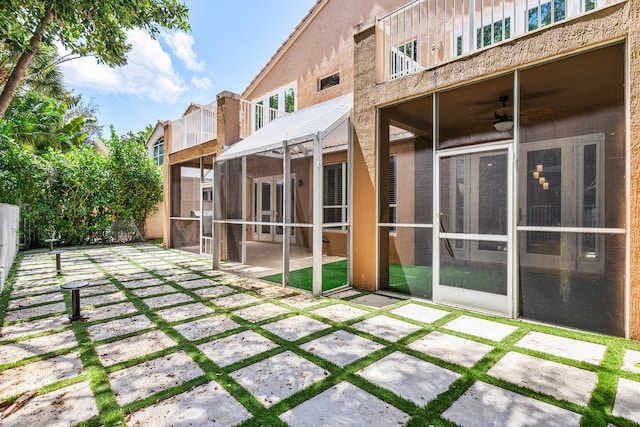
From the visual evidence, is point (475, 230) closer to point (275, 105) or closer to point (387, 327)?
point (387, 327)

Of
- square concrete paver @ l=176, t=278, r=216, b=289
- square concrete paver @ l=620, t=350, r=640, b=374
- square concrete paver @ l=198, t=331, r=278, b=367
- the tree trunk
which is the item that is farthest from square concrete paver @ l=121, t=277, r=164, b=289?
square concrete paver @ l=620, t=350, r=640, b=374

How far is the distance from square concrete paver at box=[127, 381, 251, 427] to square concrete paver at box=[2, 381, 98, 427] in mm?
401

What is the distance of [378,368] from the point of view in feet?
9.61

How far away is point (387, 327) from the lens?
4.02 metres

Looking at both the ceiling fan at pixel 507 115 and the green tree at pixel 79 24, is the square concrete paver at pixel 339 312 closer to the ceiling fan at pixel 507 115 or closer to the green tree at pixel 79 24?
the ceiling fan at pixel 507 115

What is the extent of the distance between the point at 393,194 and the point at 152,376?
4.58 m

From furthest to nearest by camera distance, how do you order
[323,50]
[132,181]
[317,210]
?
[132,181] → [323,50] → [317,210]

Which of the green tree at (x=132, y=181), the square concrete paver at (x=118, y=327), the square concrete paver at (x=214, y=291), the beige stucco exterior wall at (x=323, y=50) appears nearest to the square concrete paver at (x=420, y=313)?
the square concrete paver at (x=214, y=291)

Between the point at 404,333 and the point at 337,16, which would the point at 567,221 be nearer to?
the point at 404,333

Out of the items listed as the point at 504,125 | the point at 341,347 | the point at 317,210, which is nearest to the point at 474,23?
the point at 504,125

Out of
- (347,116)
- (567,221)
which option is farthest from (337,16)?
(567,221)

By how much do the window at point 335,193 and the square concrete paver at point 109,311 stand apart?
15.3ft

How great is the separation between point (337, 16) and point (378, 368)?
11.0 meters

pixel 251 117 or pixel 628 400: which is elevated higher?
pixel 251 117
